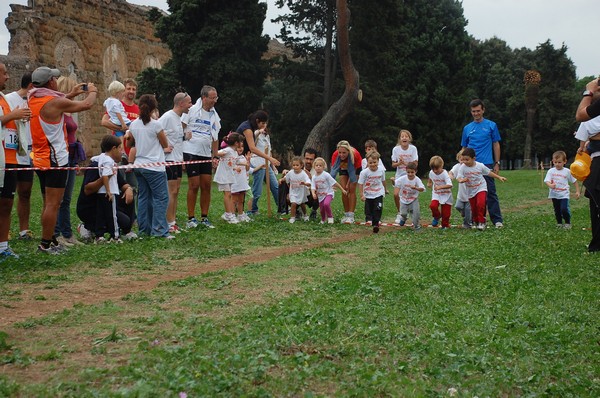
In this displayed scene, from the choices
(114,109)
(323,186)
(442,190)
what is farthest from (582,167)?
(114,109)

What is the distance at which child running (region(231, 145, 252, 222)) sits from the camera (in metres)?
12.6

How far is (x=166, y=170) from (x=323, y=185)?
3111mm

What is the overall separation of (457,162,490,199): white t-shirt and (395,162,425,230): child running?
0.75 metres

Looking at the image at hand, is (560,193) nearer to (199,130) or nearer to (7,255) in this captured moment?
(199,130)

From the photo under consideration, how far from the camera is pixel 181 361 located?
391cm

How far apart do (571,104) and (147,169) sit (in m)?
56.1

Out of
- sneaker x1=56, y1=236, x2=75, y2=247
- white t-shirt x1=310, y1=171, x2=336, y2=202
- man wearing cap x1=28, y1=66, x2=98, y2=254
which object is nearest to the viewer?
man wearing cap x1=28, y1=66, x2=98, y2=254

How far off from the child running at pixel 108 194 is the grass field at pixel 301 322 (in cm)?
84

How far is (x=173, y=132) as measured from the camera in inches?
431

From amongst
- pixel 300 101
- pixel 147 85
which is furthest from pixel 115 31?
pixel 300 101

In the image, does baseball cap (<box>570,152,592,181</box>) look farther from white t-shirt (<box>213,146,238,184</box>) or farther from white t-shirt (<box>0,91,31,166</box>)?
white t-shirt (<box>0,91,31,166</box>)

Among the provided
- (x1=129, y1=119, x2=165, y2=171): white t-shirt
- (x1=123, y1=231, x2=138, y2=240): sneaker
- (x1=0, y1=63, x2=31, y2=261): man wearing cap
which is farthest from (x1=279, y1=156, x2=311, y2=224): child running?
(x1=0, y1=63, x2=31, y2=261): man wearing cap

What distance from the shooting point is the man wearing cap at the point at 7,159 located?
756 cm

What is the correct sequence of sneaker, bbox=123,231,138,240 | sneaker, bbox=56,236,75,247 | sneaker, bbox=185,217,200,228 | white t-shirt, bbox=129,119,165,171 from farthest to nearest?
sneaker, bbox=185,217,200,228 < white t-shirt, bbox=129,119,165,171 < sneaker, bbox=123,231,138,240 < sneaker, bbox=56,236,75,247
